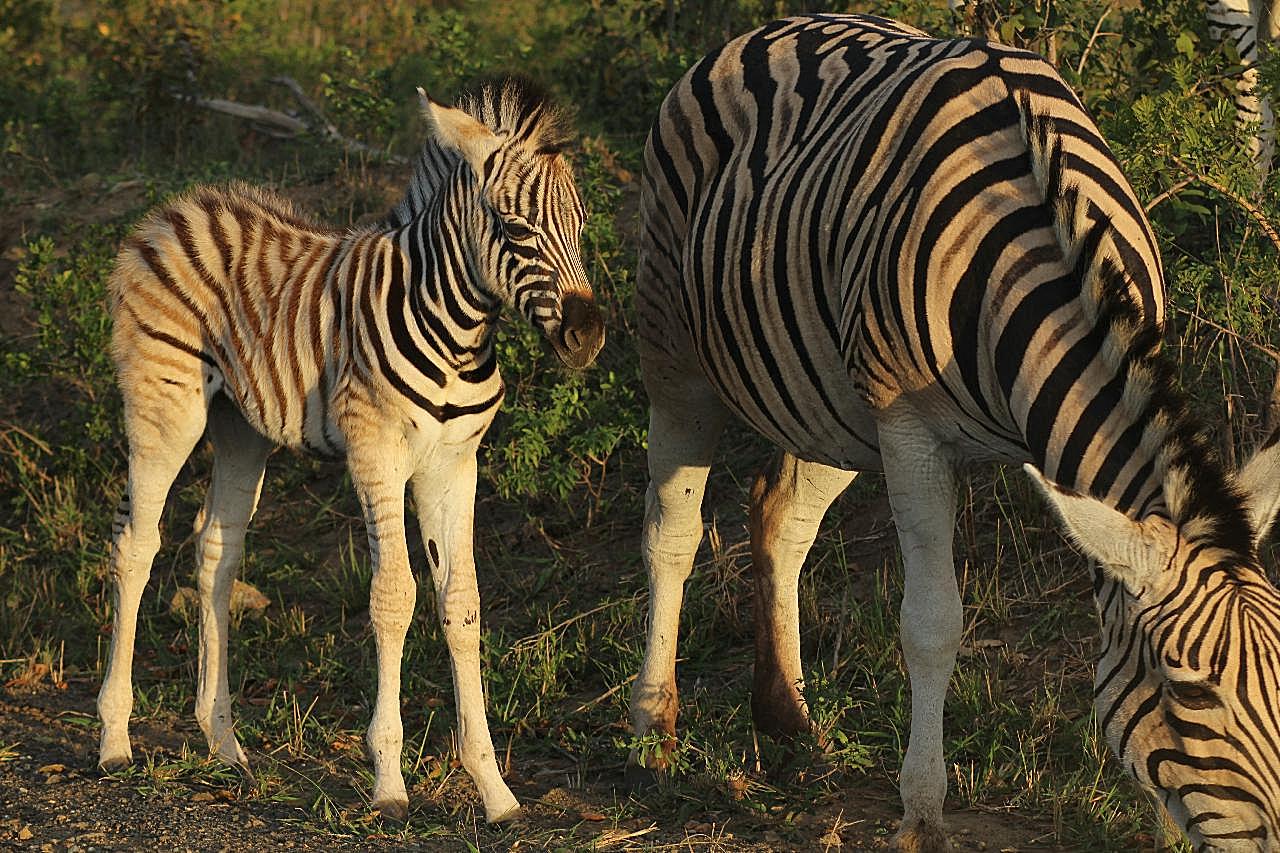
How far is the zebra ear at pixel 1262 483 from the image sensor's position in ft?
13.0

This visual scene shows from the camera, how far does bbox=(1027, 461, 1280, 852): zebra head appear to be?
3.70m

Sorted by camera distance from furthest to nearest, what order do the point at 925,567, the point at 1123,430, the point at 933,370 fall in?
the point at 925,567
the point at 933,370
the point at 1123,430

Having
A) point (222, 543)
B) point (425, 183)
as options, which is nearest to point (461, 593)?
point (222, 543)

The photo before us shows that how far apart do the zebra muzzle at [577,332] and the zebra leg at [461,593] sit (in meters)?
0.61

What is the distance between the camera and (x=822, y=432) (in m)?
5.25

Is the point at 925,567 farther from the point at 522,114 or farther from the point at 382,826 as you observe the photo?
the point at 522,114

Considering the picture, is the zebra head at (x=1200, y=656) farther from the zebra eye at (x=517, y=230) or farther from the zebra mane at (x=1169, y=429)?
the zebra eye at (x=517, y=230)

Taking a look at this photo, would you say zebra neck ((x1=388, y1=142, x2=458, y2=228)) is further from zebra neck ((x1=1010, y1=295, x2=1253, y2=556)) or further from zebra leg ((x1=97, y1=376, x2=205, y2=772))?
zebra neck ((x1=1010, y1=295, x2=1253, y2=556))

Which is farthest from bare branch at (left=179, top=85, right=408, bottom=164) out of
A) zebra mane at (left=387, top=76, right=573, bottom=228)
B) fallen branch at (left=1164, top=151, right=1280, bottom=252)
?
fallen branch at (left=1164, top=151, right=1280, bottom=252)

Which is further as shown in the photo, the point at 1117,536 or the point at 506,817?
the point at 506,817

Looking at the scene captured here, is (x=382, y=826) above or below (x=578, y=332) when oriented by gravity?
below

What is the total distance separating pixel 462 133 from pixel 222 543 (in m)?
1.89

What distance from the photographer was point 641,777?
5.69 meters

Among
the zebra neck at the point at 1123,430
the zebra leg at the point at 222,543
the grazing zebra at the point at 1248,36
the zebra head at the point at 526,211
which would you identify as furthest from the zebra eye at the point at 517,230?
the grazing zebra at the point at 1248,36
